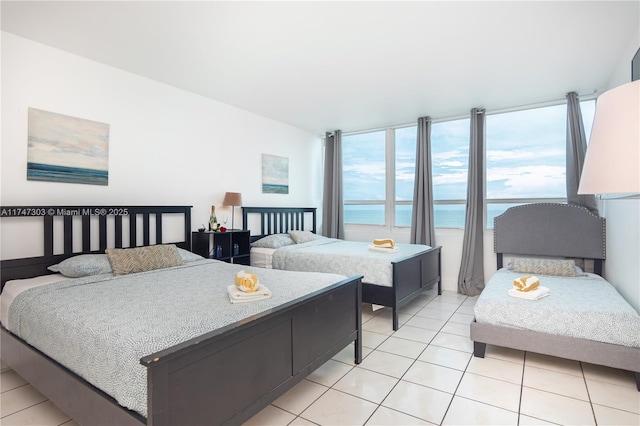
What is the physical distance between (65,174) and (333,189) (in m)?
3.94

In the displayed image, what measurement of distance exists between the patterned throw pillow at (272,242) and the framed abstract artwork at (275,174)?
2.66ft

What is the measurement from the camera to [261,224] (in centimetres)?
509

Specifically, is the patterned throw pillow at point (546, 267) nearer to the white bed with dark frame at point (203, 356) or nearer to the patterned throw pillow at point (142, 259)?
the white bed with dark frame at point (203, 356)

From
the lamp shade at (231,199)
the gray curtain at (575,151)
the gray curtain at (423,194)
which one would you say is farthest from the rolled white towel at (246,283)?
the gray curtain at (575,151)

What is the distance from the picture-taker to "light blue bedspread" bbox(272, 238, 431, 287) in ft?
12.0

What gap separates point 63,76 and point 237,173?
2176 millimetres

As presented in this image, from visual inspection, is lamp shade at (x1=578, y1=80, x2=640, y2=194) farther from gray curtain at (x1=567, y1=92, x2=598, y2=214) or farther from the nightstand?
gray curtain at (x1=567, y1=92, x2=598, y2=214)

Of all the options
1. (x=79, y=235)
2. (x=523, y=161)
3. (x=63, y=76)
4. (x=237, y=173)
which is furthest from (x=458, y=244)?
(x=63, y=76)

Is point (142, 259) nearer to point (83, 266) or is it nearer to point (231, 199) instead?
point (83, 266)

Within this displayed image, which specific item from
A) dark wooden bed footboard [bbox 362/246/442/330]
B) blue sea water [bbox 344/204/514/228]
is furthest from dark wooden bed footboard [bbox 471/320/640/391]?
blue sea water [bbox 344/204/514/228]

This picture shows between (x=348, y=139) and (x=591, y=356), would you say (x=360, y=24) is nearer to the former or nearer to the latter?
(x=591, y=356)

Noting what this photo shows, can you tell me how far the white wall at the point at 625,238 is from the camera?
278cm

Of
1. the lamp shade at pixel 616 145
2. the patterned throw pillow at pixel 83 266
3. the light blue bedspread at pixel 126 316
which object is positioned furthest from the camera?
the patterned throw pillow at pixel 83 266

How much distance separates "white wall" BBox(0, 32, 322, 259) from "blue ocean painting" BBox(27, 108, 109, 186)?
5 centimetres
